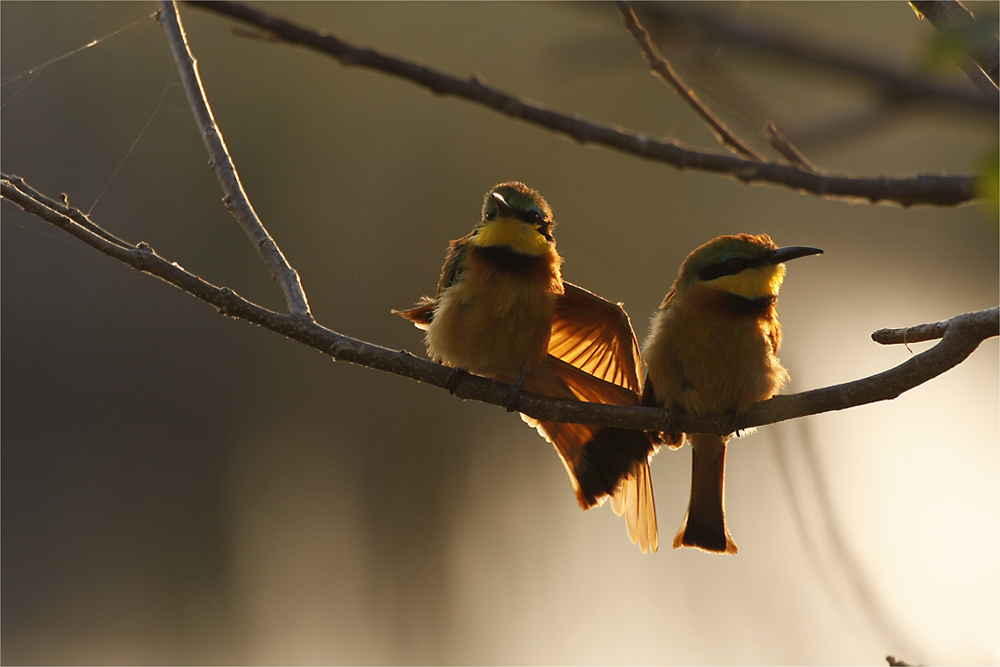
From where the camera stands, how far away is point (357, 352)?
48.1 inches

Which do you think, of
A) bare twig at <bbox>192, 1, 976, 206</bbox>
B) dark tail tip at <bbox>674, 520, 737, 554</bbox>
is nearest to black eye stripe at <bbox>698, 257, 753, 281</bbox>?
dark tail tip at <bbox>674, 520, 737, 554</bbox>

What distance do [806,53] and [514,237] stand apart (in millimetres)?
1319

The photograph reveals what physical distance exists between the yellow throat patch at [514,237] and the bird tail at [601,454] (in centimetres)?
23

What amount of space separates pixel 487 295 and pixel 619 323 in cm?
33

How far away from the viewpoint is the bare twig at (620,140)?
0.42 meters

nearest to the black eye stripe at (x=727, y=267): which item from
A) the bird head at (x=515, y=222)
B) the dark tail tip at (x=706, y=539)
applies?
the bird head at (x=515, y=222)

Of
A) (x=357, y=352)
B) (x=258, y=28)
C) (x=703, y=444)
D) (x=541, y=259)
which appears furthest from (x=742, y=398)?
(x=258, y=28)

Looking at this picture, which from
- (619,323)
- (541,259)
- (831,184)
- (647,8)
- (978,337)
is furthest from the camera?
(619,323)

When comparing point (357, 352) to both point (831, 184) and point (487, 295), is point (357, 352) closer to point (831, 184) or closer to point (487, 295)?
point (487, 295)

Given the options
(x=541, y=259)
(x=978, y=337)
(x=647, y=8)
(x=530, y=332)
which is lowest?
(x=647, y=8)

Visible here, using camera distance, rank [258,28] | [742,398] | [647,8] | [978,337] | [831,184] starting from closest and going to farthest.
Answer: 1. [647,8]
2. [258,28]
3. [831,184]
4. [978,337]
5. [742,398]

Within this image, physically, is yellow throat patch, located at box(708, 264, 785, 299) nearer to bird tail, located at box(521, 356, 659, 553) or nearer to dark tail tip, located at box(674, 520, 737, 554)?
bird tail, located at box(521, 356, 659, 553)

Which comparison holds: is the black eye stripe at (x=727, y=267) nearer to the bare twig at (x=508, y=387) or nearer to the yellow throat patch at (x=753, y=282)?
the yellow throat patch at (x=753, y=282)

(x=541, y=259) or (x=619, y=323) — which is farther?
(x=619, y=323)
